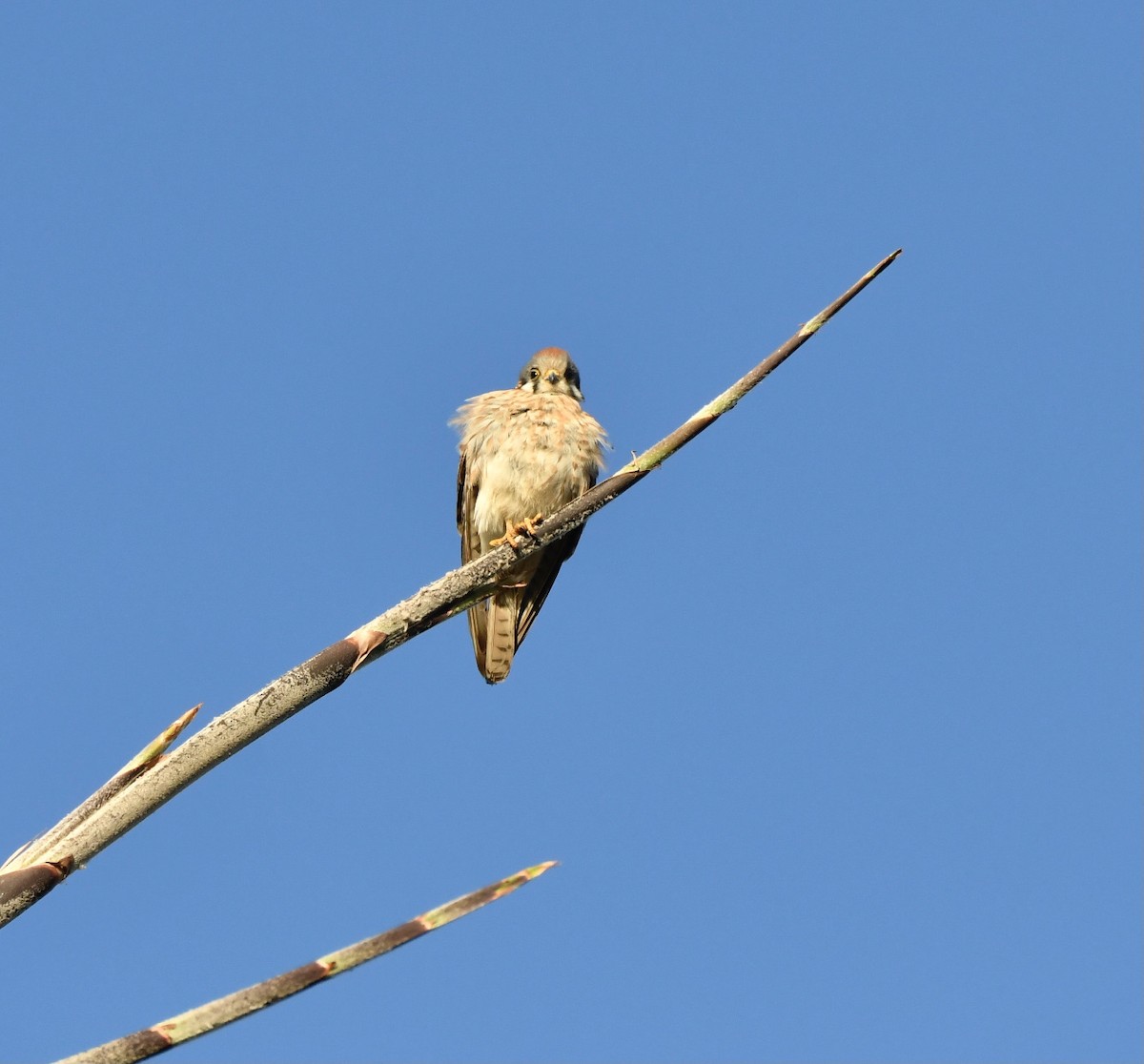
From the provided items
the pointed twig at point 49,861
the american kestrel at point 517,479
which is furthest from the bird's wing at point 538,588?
the pointed twig at point 49,861

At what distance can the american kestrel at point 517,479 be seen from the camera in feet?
22.7

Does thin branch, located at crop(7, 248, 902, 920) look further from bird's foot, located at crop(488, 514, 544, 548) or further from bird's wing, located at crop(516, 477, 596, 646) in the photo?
bird's wing, located at crop(516, 477, 596, 646)

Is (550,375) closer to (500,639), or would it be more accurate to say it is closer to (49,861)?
(500,639)

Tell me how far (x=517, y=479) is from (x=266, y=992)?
209 inches

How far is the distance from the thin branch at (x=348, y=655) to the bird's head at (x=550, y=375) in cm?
479

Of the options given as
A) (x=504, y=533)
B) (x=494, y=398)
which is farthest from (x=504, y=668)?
(x=494, y=398)

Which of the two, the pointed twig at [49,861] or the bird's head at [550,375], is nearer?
the pointed twig at [49,861]

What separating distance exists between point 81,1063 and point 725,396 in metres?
1.46

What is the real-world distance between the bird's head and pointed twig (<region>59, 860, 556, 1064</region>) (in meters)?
5.87

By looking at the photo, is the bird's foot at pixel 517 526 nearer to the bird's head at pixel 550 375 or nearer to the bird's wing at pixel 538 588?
the bird's wing at pixel 538 588

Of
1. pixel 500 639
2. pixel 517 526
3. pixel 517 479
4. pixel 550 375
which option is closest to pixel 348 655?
pixel 517 526

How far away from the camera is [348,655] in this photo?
2.26 metres

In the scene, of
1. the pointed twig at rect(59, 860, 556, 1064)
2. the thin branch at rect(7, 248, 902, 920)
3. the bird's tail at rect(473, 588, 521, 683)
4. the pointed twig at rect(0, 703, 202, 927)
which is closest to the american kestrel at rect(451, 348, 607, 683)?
the bird's tail at rect(473, 588, 521, 683)

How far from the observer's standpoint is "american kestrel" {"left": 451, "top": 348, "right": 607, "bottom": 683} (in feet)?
22.7
